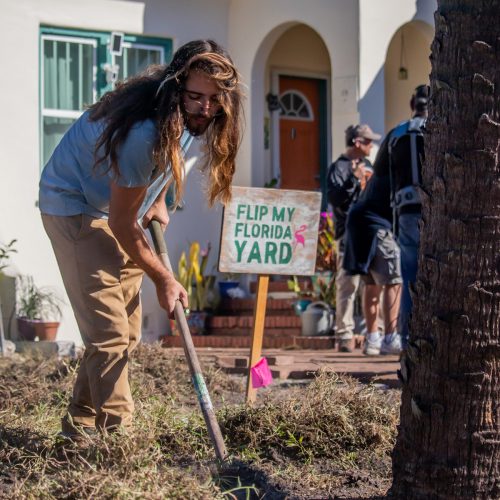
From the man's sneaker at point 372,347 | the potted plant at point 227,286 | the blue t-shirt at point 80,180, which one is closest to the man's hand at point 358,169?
the man's sneaker at point 372,347

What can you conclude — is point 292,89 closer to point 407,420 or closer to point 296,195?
point 296,195

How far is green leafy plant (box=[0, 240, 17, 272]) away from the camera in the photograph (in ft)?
31.9

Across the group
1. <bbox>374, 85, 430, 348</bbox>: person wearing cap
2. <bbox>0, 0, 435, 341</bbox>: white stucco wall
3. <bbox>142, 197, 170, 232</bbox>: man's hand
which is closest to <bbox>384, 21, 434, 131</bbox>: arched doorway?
<bbox>0, 0, 435, 341</bbox>: white stucco wall

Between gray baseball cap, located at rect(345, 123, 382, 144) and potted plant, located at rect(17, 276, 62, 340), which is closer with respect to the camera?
gray baseball cap, located at rect(345, 123, 382, 144)

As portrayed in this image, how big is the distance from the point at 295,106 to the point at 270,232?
7.19 meters

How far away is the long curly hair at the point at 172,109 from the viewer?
13.2ft

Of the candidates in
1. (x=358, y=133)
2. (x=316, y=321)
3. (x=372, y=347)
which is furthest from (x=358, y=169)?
(x=316, y=321)

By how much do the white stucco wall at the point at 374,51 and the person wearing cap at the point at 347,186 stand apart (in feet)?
5.97

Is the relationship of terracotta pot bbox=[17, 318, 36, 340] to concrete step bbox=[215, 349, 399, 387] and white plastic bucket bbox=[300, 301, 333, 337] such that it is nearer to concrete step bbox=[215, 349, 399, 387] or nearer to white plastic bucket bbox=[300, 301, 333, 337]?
concrete step bbox=[215, 349, 399, 387]

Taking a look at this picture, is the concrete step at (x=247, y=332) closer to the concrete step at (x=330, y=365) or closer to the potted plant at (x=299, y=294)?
the potted plant at (x=299, y=294)

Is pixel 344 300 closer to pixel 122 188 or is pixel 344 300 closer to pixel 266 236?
pixel 266 236

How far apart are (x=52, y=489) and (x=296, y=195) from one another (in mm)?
2870

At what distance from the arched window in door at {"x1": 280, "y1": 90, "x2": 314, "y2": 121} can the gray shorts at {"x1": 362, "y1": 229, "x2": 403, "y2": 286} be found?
15.5 ft

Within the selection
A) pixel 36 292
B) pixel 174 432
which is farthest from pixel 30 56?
pixel 174 432
